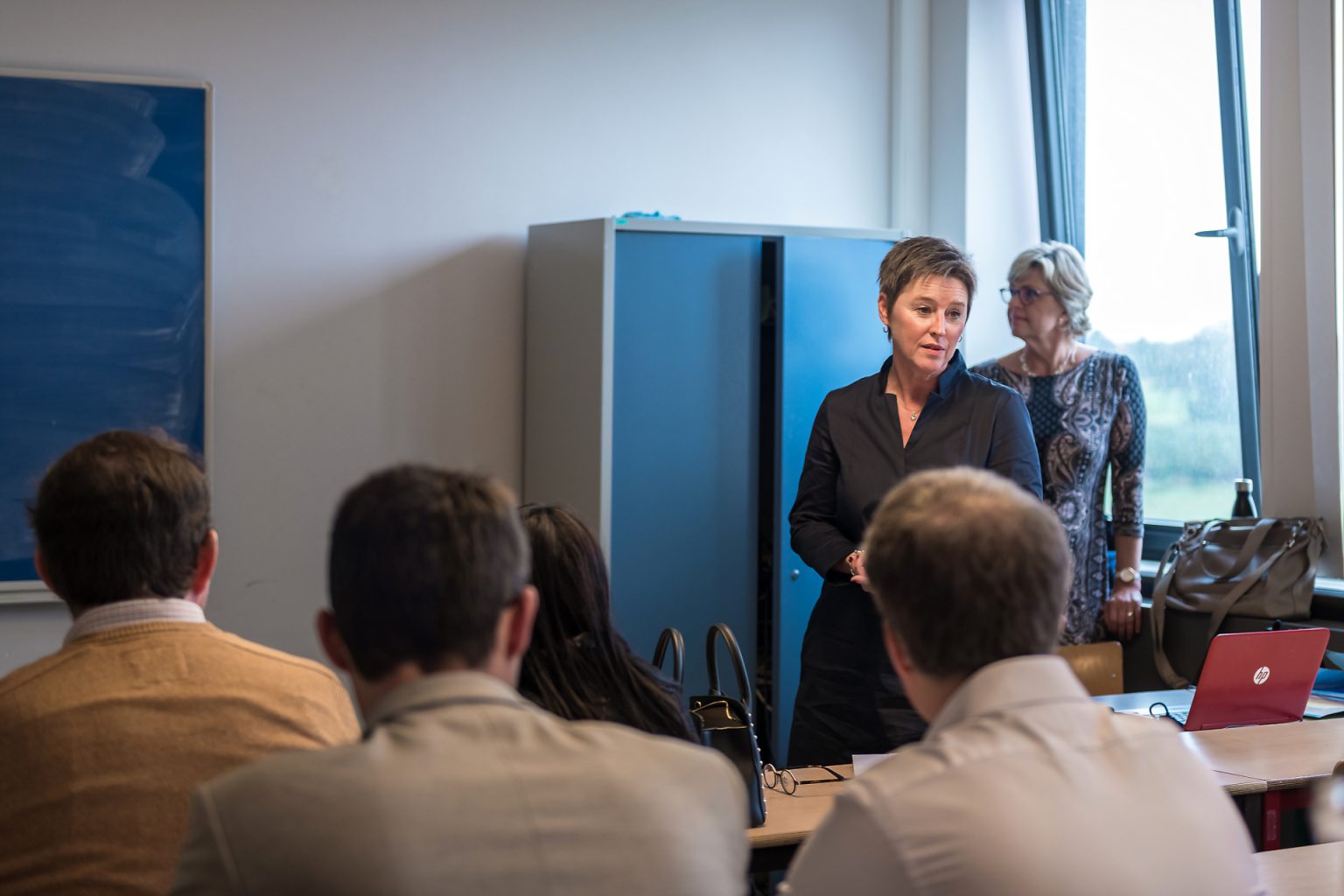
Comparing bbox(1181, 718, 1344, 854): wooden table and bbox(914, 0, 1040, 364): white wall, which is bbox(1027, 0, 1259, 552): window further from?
bbox(1181, 718, 1344, 854): wooden table

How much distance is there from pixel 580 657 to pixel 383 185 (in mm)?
2709

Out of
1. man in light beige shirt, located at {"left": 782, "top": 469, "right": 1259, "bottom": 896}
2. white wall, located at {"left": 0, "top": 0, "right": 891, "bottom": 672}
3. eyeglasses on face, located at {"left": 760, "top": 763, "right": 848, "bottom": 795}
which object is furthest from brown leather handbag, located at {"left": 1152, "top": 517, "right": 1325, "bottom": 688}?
man in light beige shirt, located at {"left": 782, "top": 469, "right": 1259, "bottom": 896}

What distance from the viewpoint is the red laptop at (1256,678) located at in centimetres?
272

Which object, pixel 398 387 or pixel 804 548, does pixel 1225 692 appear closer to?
pixel 804 548

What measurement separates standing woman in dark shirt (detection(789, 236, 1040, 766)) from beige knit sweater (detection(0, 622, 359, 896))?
157 centimetres

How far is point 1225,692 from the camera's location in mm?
2805

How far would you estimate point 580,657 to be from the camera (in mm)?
2004

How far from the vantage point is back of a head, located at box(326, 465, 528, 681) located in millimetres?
1118

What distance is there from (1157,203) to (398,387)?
275 cm

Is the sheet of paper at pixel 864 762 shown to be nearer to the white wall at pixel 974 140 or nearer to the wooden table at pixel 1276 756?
the wooden table at pixel 1276 756

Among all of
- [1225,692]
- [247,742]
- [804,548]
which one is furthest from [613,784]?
[1225,692]

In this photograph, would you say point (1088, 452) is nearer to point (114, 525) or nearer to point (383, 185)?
point (383, 185)

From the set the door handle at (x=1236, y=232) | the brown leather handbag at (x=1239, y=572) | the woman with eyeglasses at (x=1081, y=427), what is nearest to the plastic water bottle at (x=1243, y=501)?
the brown leather handbag at (x=1239, y=572)

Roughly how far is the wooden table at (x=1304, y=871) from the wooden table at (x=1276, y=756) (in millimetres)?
234
